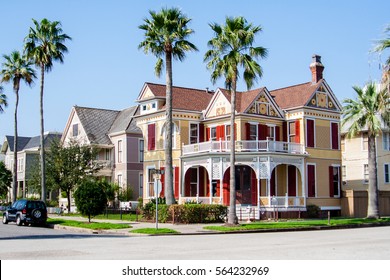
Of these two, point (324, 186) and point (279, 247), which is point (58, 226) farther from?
point (324, 186)

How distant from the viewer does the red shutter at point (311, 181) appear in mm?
44156

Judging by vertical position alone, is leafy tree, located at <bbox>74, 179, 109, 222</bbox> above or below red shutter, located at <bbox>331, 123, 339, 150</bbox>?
below

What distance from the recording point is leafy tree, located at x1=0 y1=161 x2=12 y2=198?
70312 mm

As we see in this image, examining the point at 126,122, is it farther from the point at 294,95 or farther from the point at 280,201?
the point at 280,201

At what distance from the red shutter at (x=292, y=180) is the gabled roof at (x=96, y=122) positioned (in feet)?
71.6

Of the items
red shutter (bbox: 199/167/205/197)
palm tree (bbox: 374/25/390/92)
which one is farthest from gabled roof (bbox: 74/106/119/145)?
palm tree (bbox: 374/25/390/92)

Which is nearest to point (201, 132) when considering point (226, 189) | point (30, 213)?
point (226, 189)

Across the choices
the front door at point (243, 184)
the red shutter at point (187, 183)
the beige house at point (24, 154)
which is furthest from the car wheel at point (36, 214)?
the beige house at point (24, 154)

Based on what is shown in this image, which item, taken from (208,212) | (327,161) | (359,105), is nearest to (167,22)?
(208,212)

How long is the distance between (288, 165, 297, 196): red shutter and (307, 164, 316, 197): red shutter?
1.01 m

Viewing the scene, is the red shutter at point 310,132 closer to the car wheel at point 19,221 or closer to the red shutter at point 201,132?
the red shutter at point 201,132

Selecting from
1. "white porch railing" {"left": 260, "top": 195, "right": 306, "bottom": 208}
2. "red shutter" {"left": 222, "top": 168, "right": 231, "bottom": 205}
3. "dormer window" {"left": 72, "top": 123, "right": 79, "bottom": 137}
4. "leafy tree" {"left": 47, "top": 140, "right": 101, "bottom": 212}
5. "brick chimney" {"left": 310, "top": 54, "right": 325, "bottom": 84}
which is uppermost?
"brick chimney" {"left": 310, "top": 54, "right": 325, "bottom": 84}

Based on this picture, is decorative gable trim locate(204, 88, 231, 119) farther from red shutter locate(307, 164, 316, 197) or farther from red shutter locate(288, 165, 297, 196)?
red shutter locate(307, 164, 316, 197)

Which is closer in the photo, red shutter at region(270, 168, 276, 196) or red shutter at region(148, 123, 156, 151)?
red shutter at region(270, 168, 276, 196)
